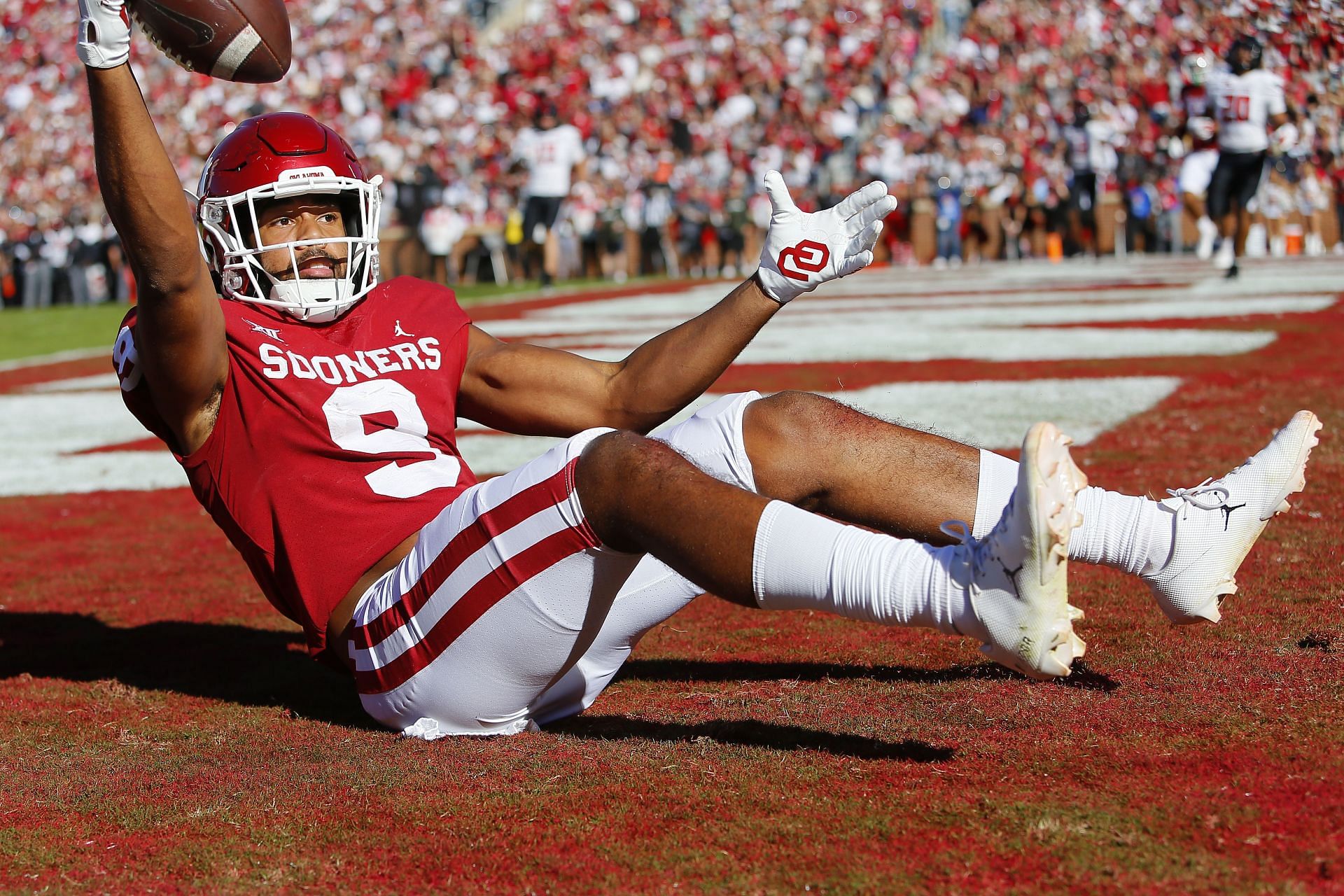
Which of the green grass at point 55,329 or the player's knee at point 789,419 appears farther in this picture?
the green grass at point 55,329

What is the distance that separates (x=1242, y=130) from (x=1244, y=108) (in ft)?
0.58

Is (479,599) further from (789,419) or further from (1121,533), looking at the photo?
(1121,533)

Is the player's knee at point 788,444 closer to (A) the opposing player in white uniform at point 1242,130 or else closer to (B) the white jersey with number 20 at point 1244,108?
(A) the opposing player in white uniform at point 1242,130

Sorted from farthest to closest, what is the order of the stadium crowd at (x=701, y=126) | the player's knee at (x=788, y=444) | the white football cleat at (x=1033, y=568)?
the stadium crowd at (x=701, y=126)
the player's knee at (x=788, y=444)
the white football cleat at (x=1033, y=568)

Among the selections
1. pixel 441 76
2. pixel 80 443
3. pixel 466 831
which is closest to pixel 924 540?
pixel 466 831

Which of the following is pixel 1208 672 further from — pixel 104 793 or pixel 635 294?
pixel 635 294

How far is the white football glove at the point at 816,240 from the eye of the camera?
2455mm

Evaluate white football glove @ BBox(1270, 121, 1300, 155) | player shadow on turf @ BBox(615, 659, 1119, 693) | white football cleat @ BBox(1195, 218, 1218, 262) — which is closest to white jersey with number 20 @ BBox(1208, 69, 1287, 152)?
white football glove @ BBox(1270, 121, 1300, 155)

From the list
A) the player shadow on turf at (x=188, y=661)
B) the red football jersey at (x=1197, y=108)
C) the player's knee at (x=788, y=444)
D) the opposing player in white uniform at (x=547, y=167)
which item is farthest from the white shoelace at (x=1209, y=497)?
the opposing player in white uniform at (x=547, y=167)

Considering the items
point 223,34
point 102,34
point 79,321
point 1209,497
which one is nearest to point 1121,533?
point 1209,497


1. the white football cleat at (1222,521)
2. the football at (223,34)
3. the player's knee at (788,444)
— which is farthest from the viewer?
the football at (223,34)

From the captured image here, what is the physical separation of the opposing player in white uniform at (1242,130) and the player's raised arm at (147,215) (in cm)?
958

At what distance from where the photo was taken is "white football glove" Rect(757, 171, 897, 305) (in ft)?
8.05

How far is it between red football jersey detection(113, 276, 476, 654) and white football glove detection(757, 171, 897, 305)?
2.28 feet
